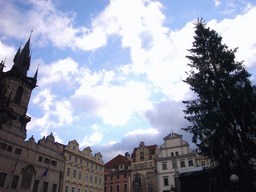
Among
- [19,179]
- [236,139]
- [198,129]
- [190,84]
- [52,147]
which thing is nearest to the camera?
[236,139]

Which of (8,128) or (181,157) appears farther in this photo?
(181,157)

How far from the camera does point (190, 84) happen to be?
20.0 metres

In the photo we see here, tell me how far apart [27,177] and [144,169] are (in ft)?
91.6

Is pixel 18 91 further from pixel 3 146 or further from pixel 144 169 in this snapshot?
pixel 144 169

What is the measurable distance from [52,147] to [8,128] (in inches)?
330

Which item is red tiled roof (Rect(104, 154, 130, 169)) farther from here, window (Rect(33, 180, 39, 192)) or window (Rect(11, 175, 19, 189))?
window (Rect(11, 175, 19, 189))

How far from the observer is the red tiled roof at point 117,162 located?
53869mm

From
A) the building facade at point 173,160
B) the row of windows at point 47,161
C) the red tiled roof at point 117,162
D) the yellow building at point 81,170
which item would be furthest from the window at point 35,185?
the red tiled roof at point 117,162

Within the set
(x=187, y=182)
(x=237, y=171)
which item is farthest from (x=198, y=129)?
(x=187, y=182)

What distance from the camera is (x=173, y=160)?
4434 cm

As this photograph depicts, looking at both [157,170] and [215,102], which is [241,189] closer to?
[215,102]

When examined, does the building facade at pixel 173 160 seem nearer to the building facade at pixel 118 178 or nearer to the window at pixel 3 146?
the building facade at pixel 118 178

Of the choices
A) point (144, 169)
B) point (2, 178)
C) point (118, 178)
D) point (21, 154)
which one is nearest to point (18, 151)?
point (21, 154)

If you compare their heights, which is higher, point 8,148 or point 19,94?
Answer: point 19,94
